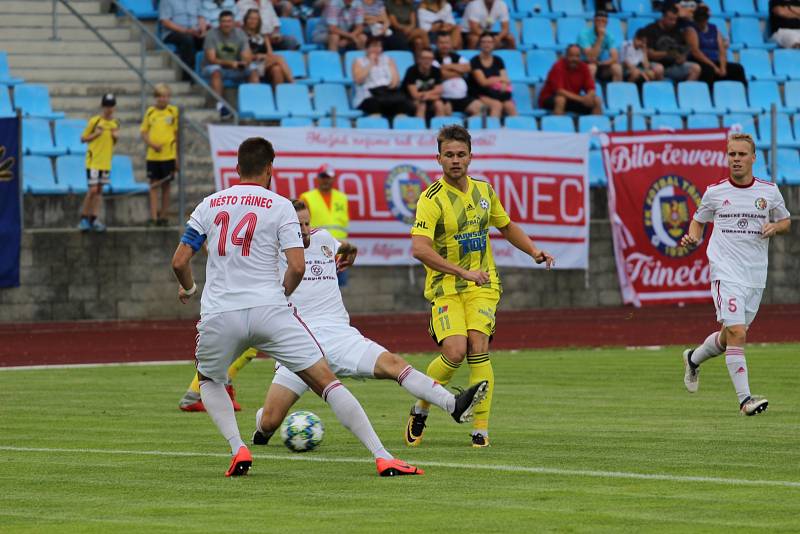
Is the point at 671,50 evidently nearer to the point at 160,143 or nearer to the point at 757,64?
the point at 757,64

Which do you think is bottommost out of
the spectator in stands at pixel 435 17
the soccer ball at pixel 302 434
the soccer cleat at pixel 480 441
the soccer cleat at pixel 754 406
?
the soccer cleat at pixel 754 406

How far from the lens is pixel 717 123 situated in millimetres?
29125

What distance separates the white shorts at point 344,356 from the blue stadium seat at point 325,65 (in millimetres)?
15941

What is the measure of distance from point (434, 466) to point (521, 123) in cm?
1773

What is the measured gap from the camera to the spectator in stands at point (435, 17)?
92.8 ft

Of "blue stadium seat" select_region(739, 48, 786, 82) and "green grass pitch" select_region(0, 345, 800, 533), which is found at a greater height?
"blue stadium seat" select_region(739, 48, 786, 82)

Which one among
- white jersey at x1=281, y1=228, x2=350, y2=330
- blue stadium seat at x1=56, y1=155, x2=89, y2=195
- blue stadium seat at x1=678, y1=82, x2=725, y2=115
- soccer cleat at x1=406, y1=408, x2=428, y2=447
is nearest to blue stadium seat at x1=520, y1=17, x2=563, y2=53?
blue stadium seat at x1=678, y1=82, x2=725, y2=115

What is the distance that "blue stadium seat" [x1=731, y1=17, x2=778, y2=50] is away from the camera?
32.4 meters

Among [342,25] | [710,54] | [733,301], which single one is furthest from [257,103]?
[733,301]

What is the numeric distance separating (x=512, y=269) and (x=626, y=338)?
159 inches

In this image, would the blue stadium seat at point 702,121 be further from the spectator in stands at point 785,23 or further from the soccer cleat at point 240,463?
the soccer cleat at point 240,463

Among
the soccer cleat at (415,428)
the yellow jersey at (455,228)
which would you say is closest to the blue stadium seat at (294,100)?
the yellow jersey at (455,228)

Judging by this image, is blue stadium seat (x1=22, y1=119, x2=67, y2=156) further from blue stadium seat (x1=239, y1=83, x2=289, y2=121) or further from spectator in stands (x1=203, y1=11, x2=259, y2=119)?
blue stadium seat (x1=239, y1=83, x2=289, y2=121)

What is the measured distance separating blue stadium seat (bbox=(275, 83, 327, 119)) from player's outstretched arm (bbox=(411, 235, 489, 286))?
48.7 feet
